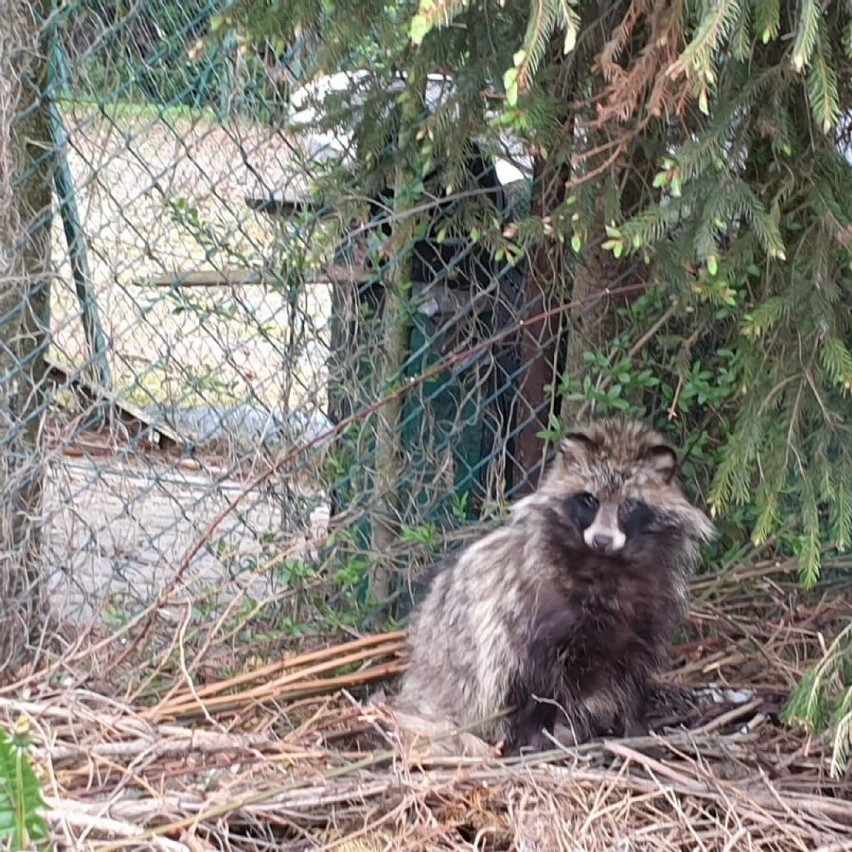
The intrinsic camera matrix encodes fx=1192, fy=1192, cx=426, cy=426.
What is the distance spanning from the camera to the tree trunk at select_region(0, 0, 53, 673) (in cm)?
404

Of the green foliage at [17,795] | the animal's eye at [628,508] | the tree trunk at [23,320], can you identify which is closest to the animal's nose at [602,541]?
the animal's eye at [628,508]

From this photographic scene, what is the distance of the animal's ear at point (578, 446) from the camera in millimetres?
3713

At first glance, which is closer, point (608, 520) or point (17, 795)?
point (17, 795)

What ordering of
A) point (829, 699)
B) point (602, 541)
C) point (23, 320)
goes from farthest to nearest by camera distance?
point (23, 320) < point (602, 541) < point (829, 699)

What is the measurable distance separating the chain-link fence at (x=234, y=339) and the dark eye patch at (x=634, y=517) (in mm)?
946

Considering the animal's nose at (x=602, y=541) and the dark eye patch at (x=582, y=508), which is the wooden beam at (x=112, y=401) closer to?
the dark eye patch at (x=582, y=508)

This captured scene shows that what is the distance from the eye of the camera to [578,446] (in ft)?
12.2

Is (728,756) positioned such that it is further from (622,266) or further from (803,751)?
(622,266)

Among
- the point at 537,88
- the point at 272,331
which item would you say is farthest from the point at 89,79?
the point at 537,88

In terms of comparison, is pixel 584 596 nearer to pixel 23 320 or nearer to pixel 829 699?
pixel 829 699

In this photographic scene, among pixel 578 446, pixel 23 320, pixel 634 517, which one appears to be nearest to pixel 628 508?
pixel 634 517

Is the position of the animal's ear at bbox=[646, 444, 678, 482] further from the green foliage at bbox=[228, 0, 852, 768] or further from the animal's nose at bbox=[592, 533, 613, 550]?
the animal's nose at bbox=[592, 533, 613, 550]

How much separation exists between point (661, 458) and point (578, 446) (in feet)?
0.85

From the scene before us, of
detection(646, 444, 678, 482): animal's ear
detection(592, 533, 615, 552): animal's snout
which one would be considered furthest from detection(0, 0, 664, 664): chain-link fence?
detection(592, 533, 615, 552): animal's snout
